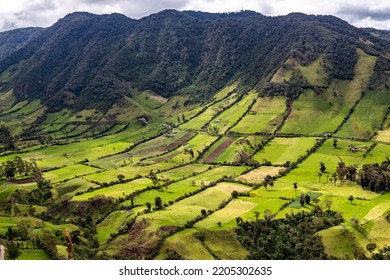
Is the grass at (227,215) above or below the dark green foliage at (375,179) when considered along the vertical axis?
below

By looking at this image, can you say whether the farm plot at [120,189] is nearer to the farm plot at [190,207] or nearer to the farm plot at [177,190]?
the farm plot at [177,190]

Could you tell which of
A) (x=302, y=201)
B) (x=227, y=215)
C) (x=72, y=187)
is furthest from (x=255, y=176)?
(x=72, y=187)

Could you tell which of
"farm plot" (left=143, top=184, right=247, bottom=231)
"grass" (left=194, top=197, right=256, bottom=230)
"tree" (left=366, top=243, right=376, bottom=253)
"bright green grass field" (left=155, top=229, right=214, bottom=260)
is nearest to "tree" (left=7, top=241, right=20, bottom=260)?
"bright green grass field" (left=155, top=229, right=214, bottom=260)

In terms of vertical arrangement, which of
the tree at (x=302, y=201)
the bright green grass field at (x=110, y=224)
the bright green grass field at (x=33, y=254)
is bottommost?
the bright green grass field at (x=110, y=224)

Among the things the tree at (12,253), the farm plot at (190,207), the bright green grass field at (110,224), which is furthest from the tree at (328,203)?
the tree at (12,253)

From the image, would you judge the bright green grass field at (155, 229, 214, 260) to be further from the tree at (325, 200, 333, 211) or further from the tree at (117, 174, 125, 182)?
the tree at (117, 174, 125, 182)
